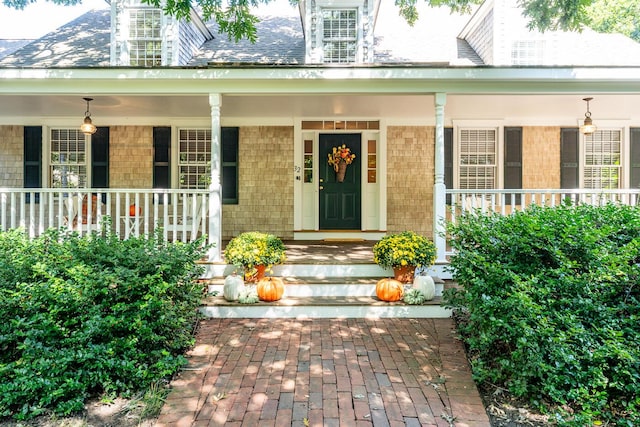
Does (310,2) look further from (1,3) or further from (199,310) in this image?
(1,3)

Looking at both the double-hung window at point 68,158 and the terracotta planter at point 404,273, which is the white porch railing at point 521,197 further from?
the double-hung window at point 68,158

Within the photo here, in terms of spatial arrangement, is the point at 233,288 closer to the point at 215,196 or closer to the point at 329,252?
the point at 215,196

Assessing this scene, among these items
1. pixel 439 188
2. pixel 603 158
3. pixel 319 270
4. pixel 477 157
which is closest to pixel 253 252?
pixel 319 270

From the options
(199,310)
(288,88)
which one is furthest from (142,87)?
(199,310)

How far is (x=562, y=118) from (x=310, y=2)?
5625 millimetres

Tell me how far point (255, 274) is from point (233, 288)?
407 mm

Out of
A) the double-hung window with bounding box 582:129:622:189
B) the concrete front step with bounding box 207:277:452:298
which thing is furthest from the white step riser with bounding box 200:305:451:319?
the double-hung window with bounding box 582:129:622:189

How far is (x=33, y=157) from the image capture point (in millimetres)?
7871

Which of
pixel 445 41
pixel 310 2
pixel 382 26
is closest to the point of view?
pixel 310 2

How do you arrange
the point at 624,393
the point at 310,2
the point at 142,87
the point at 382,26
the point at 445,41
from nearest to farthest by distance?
the point at 624,393 < the point at 142,87 < the point at 310,2 < the point at 445,41 < the point at 382,26

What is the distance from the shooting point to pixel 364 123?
797cm

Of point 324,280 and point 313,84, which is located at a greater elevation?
point 313,84

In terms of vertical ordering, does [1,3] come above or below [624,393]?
above

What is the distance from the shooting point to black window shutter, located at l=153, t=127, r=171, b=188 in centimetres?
798
